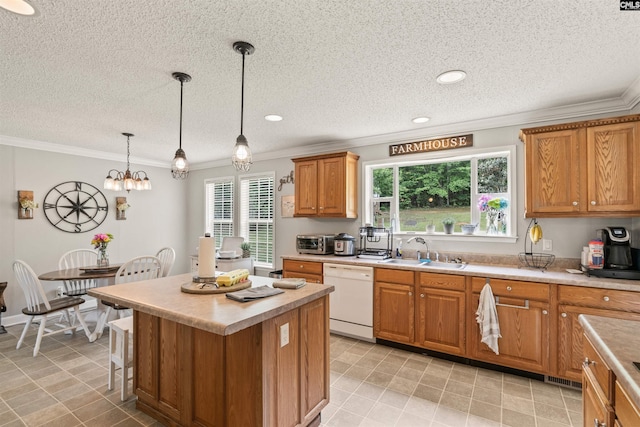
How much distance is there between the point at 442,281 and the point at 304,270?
170cm

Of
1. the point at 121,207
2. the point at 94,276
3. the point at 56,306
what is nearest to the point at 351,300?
the point at 94,276

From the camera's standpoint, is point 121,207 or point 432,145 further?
point 121,207

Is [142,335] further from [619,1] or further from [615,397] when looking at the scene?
[619,1]

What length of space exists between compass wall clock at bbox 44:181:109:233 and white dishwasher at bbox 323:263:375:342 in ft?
12.7

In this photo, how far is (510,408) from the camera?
2.32 m

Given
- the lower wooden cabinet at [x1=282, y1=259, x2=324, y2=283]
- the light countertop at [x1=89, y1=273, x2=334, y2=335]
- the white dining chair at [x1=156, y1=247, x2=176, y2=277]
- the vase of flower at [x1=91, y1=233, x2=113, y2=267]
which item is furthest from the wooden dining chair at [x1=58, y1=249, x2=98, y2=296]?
the light countertop at [x1=89, y1=273, x2=334, y2=335]

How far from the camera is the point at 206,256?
213 cm

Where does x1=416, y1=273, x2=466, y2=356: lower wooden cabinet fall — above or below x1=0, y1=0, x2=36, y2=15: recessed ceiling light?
below

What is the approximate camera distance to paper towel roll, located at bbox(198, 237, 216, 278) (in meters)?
2.09

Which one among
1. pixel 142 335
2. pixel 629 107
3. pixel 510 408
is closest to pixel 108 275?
pixel 142 335

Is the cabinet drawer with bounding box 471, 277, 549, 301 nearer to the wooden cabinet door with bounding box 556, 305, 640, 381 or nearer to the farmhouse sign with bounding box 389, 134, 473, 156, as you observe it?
the wooden cabinet door with bounding box 556, 305, 640, 381

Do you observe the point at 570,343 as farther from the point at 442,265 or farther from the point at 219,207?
the point at 219,207

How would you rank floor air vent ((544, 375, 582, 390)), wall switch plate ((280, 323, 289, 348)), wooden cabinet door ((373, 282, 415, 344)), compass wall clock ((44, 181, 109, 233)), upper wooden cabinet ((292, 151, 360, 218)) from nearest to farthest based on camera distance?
wall switch plate ((280, 323, 289, 348)) → floor air vent ((544, 375, 582, 390)) → wooden cabinet door ((373, 282, 415, 344)) → upper wooden cabinet ((292, 151, 360, 218)) → compass wall clock ((44, 181, 109, 233))

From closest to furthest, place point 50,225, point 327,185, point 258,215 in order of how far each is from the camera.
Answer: point 327,185, point 50,225, point 258,215
